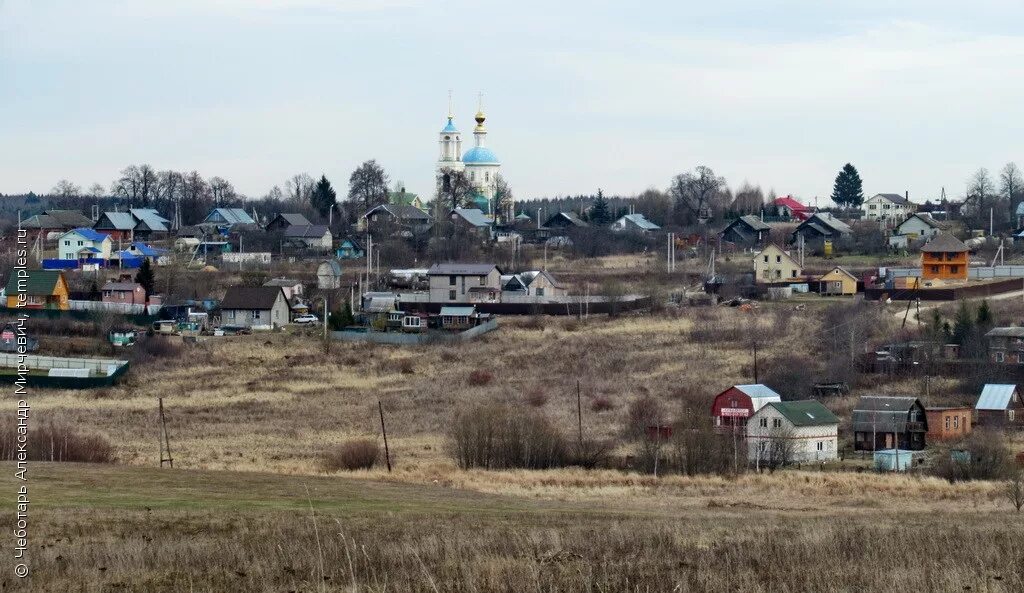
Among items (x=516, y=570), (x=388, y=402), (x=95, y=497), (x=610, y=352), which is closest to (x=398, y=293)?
(x=610, y=352)

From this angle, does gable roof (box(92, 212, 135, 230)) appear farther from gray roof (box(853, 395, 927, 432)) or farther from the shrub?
gray roof (box(853, 395, 927, 432))

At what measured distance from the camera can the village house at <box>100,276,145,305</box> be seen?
6388 centimetres

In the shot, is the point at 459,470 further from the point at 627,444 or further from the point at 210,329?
the point at 210,329

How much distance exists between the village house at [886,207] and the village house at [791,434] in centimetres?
5891

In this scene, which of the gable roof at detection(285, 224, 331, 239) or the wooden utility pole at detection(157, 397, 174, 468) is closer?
the wooden utility pole at detection(157, 397, 174, 468)

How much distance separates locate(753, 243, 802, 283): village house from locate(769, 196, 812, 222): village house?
84.7 ft

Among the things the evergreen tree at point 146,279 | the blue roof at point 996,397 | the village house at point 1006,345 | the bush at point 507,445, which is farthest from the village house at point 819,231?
the bush at point 507,445

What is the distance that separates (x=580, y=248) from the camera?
80812mm

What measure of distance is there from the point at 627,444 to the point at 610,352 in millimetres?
14381

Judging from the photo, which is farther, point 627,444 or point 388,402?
point 388,402

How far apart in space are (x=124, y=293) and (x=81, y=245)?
15.4 metres

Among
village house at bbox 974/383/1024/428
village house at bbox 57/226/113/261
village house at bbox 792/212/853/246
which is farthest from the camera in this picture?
village house at bbox 792/212/853/246

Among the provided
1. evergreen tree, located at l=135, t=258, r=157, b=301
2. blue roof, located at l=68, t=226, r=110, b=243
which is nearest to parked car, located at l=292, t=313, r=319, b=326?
evergreen tree, located at l=135, t=258, r=157, b=301

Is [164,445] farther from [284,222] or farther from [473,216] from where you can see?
[473,216]
